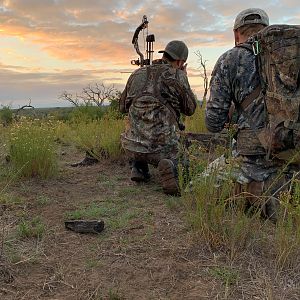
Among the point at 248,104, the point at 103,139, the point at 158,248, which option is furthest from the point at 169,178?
the point at 103,139

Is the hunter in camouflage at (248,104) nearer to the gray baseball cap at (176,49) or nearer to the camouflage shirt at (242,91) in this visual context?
the camouflage shirt at (242,91)

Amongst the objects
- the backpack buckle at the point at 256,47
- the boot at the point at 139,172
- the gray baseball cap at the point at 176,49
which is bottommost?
the boot at the point at 139,172

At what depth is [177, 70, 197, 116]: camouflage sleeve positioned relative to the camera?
17.3 feet

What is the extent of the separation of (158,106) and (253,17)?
153cm

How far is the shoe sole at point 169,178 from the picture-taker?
179 inches

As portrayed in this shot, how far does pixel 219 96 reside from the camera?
165 inches

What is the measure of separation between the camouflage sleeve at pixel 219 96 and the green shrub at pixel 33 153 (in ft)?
6.93

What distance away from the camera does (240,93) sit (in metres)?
4.09

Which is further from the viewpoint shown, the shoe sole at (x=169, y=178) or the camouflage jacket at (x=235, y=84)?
the shoe sole at (x=169, y=178)

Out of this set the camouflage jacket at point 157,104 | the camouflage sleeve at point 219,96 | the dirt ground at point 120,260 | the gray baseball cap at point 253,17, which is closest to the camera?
the dirt ground at point 120,260

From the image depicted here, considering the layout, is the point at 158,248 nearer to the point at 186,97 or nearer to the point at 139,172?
the point at 139,172

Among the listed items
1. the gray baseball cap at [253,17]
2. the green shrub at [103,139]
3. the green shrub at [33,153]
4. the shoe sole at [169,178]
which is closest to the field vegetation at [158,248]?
the shoe sole at [169,178]

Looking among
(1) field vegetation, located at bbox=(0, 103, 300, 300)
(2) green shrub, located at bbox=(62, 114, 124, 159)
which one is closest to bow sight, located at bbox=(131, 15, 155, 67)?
(2) green shrub, located at bbox=(62, 114, 124, 159)

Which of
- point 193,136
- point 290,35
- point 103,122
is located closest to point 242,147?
point 290,35
